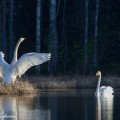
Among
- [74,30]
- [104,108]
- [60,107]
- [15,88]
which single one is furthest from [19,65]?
[74,30]

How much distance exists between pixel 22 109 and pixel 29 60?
6.08 metres

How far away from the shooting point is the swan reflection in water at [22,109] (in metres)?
20.8

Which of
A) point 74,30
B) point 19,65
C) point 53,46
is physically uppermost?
point 74,30

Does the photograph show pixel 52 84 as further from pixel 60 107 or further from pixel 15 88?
pixel 60 107

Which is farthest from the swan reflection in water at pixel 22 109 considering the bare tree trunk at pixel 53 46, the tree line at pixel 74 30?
the tree line at pixel 74 30

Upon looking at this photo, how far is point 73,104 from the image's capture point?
1000 inches

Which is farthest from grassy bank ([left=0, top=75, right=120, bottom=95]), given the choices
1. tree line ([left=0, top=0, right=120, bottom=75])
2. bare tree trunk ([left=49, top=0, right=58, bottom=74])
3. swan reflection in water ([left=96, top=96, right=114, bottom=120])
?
tree line ([left=0, top=0, right=120, bottom=75])

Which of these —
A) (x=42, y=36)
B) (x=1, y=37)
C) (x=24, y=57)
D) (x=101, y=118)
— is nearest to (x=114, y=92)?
(x=24, y=57)

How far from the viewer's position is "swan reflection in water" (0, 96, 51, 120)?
2084 cm

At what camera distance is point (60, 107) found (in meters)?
24.4

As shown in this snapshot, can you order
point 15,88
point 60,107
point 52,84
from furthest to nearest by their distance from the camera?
point 52,84
point 15,88
point 60,107

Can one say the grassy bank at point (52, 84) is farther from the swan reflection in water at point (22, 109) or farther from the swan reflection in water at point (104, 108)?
the swan reflection in water at point (104, 108)

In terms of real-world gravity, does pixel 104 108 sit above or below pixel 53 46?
below

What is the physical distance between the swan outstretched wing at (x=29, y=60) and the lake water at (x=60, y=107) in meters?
1.20
